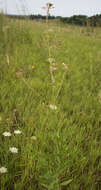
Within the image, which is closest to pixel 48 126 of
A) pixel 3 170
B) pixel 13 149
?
pixel 13 149

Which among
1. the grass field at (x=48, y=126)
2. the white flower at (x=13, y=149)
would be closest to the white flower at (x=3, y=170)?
the grass field at (x=48, y=126)

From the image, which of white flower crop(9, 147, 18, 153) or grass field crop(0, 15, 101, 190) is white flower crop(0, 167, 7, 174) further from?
white flower crop(9, 147, 18, 153)

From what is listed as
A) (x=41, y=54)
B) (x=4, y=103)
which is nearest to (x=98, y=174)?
(x=4, y=103)

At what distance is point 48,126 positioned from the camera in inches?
45.7

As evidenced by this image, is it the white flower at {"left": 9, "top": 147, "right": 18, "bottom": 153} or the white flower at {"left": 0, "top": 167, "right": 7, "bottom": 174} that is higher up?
the white flower at {"left": 9, "top": 147, "right": 18, "bottom": 153}

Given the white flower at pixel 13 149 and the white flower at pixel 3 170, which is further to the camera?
the white flower at pixel 13 149

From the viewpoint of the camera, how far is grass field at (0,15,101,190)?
34.5 inches

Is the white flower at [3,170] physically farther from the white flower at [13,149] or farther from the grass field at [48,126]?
the white flower at [13,149]

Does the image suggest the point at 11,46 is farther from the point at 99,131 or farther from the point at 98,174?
the point at 98,174

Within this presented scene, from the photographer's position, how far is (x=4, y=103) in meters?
1.48

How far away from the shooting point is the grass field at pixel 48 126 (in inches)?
34.5

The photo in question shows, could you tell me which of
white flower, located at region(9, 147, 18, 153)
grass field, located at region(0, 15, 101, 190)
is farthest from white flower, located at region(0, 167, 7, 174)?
white flower, located at region(9, 147, 18, 153)

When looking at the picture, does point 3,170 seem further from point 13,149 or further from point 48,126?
point 48,126

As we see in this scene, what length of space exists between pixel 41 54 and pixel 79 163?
2340 millimetres
